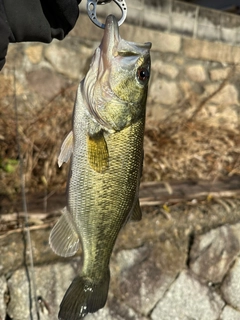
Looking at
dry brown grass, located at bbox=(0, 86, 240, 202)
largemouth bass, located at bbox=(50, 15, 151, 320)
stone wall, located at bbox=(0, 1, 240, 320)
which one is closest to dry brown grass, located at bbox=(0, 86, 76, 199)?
dry brown grass, located at bbox=(0, 86, 240, 202)

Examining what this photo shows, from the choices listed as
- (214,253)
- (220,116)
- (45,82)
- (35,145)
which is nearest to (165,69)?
(220,116)

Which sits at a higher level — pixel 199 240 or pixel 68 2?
pixel 68 2

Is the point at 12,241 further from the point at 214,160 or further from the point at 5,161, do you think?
the point at 214,160

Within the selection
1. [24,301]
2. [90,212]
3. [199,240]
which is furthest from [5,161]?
[90,212]

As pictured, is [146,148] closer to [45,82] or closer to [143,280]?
[45,82]

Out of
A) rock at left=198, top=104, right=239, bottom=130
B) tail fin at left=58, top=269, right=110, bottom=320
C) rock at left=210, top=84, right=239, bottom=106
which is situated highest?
tail fin at left=58, top=269, right=110, bottom=320

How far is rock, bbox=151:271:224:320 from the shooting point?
3229 mm

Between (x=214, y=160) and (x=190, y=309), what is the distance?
1748 mm

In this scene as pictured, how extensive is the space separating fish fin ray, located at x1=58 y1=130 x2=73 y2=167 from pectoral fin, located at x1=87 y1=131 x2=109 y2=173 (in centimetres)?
8

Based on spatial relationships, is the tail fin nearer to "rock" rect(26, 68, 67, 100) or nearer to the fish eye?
the fish eye

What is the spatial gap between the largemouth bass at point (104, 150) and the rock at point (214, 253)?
1.75m

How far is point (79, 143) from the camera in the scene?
1.70 m

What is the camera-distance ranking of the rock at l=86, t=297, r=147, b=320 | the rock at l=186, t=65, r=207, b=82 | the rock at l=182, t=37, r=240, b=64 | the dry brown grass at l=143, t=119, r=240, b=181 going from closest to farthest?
the rock at l=86, t=297, r=147, b=320, the dry brown grass at l=143, t=119, r=240, b=181, the rock at l=182, t=37, r=240, b=64, the rock at l=186, t=65, r=207, b=82

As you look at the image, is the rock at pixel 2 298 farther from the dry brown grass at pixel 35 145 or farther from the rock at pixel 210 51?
the rock at pixel 210 51
